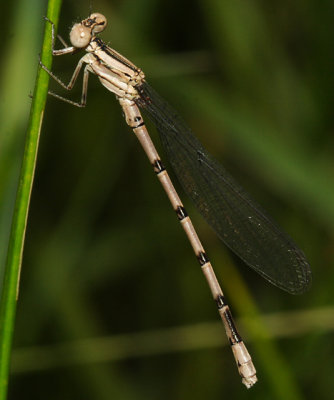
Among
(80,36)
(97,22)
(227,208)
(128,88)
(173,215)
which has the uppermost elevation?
(97,22)

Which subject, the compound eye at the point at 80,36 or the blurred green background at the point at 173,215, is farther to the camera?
the blurred green background at the point at 173,215

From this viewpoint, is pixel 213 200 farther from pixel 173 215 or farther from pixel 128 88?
pixel 173 215

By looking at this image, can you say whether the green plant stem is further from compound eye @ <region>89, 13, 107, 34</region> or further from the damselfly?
the damselfly

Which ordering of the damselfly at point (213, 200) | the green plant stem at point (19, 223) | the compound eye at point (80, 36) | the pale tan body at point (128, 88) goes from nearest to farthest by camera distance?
the green plant stem at point (19, 223)
the compound eye at point (80, 36)
the pale tan body at point (128, 88)
the damselfly at point (213, 200)

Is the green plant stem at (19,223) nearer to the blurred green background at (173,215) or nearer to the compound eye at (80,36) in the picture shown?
the compound eye at (80,36)

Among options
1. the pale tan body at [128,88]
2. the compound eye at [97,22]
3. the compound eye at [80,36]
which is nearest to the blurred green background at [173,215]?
the pale tan body at [128,88]

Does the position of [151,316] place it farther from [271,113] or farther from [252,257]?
[271,113]

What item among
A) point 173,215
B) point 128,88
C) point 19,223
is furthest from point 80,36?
point 173,215
